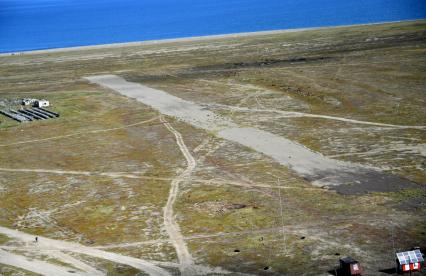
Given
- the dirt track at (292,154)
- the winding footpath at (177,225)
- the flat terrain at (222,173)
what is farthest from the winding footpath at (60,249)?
the dirt track at (292,154)

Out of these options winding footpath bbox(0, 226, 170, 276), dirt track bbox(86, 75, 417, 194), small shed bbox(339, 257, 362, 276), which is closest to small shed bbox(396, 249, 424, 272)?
small shed bbox(339, 257, 362, 276)

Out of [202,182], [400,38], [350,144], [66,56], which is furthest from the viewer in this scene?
[66,56]

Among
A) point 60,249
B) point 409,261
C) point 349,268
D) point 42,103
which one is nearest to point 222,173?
point 60,249

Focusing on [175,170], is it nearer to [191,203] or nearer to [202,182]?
[202,182]

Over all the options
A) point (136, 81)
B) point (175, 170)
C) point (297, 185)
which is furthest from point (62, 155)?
point (136, 81)

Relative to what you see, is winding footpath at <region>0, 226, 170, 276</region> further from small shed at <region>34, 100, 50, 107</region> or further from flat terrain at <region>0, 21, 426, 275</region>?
small shed at <region>34, 100, 50, 107</region>

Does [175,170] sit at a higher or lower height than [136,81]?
lower
